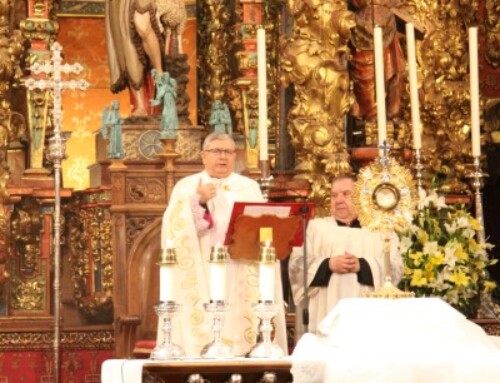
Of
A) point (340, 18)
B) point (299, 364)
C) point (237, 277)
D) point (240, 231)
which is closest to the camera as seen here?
point (299, 364)

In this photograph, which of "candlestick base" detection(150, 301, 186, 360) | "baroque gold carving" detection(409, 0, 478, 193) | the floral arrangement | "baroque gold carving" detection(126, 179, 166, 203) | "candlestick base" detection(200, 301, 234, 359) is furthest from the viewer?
"baroque gold carving" detection(409, 0, 478, 193)

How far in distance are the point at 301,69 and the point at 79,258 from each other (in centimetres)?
220

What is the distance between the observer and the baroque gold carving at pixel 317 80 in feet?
40.4

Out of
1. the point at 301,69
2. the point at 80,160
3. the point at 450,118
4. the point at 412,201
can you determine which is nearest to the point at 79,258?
the point at 80,160

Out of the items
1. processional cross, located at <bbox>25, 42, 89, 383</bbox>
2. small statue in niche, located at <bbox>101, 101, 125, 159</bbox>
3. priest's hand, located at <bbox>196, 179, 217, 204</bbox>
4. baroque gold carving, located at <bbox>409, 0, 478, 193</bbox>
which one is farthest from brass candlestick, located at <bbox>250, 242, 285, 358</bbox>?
baroque gold carving, located at <bbox>409, 0, 478, 193</bbox>

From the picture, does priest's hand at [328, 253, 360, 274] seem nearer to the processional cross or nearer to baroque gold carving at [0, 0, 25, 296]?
the processional cross

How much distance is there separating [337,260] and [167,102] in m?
2.28

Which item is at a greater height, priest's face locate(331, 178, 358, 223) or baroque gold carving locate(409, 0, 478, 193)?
baroque gold carving locate(409, 0, 478, 193)

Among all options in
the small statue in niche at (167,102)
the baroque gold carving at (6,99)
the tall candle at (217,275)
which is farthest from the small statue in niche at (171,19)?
the tall candle at (217,275)

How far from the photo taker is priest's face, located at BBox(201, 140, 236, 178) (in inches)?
412

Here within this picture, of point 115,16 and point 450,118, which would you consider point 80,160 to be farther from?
point 450,118

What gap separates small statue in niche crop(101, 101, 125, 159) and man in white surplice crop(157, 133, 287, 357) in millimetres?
1417

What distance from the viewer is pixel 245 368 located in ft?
26.2

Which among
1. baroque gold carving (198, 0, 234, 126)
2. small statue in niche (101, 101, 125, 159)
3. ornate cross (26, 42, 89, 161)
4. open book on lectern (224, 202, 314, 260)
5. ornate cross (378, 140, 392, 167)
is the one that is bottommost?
open book on lectern (224, 202, 314, 260)
